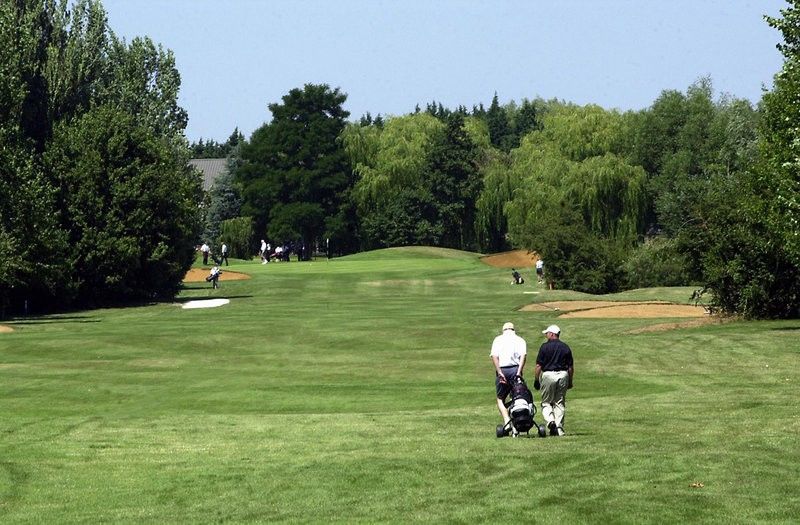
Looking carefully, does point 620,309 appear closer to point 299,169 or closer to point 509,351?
point 509,351

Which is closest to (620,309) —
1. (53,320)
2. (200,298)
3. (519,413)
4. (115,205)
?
(200,298)

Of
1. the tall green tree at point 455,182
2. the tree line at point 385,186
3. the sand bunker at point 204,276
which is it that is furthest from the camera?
the tall green tree at point 455,182

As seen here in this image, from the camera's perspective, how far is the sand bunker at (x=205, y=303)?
221ft

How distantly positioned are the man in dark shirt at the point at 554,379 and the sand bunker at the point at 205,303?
45.0 m

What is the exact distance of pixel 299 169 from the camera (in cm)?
13325

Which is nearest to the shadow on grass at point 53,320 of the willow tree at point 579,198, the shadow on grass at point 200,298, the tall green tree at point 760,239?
the shadow on grass at point 200,298

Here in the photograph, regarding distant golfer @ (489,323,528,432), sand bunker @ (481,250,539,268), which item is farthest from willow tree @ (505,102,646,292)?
distant golfer @ (489,323,528,432)

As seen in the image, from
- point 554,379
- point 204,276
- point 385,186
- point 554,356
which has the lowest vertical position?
point 204,276

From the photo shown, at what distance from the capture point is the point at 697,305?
2365 inches

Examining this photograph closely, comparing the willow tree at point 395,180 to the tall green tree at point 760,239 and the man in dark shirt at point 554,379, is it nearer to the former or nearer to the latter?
the tall green tree at point 760,239

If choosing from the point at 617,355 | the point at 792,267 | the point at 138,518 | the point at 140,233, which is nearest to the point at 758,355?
the point at 617,355

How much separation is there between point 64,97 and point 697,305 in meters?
35.7

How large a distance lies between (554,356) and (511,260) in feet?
272

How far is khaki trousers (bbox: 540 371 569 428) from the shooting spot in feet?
75.0
